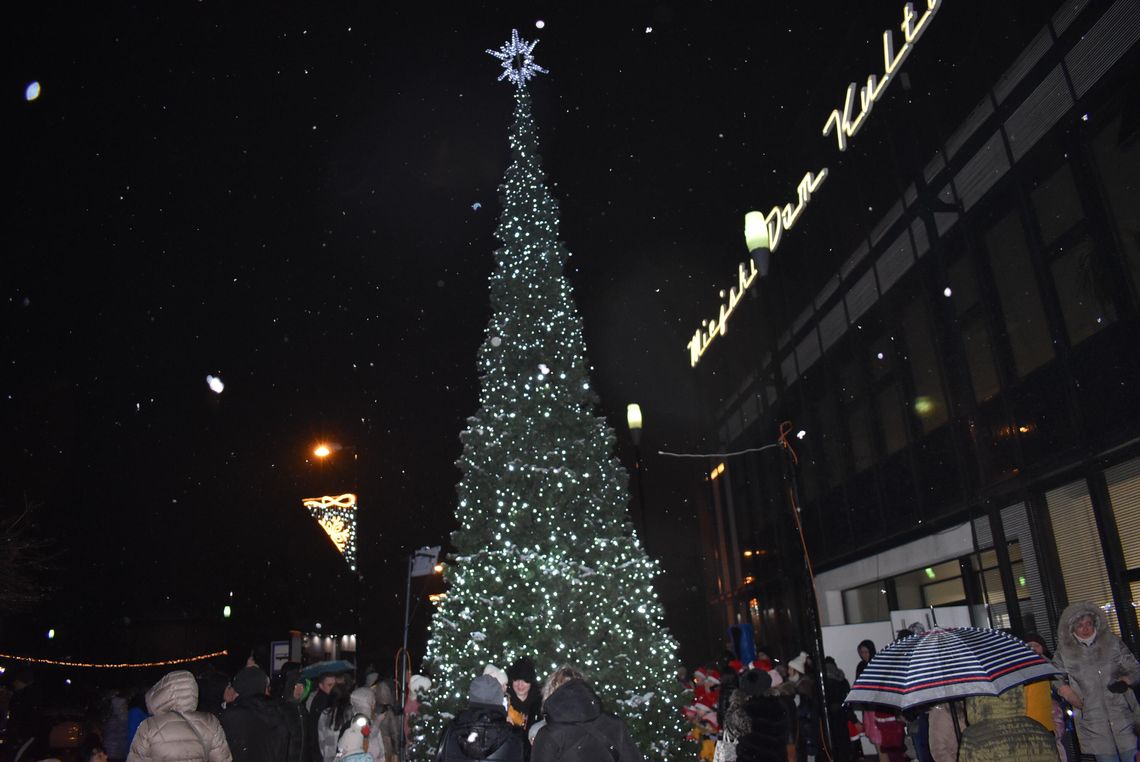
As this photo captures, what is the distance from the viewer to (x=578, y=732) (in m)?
4.92

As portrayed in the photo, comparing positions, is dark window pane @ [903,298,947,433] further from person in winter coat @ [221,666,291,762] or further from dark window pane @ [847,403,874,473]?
person in winter coat @ [221,666,291,762]

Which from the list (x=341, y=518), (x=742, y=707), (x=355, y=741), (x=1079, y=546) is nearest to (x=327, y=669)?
(x=355, y=741)

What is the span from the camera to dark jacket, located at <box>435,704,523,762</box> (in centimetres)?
572

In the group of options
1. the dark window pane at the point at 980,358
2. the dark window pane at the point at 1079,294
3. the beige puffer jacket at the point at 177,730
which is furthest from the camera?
the dark window pane at the point at 980,358

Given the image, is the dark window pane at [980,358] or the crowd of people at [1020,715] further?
the dark window pane at [980,358]

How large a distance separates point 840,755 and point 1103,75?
403 inches

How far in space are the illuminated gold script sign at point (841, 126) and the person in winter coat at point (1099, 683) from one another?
15.4 ft

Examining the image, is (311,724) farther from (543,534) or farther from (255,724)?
(543,534)

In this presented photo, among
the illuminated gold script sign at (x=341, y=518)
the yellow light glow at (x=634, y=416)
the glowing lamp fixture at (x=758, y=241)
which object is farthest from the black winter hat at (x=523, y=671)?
the illuminated gold script sign at (x=341, y=518)

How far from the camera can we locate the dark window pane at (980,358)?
14.4m

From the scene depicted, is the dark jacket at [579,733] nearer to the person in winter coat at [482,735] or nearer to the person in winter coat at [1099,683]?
the person in winter coat at [482,735]

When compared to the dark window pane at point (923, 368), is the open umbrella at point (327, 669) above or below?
below

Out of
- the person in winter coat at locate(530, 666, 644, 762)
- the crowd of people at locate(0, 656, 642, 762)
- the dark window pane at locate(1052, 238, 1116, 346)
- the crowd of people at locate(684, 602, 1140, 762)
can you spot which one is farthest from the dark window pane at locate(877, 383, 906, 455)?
the person in winter coat at locate(530, 666, 644, 762)

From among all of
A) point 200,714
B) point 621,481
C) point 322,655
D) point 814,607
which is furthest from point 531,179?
point 322,655
